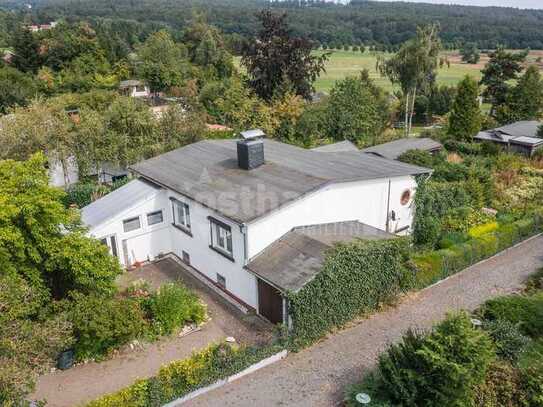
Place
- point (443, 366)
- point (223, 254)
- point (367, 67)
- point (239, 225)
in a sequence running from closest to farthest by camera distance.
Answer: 1. point (443, 366)
2. point (239, 225)
3. point (223, 254)
4. point (367, 67)

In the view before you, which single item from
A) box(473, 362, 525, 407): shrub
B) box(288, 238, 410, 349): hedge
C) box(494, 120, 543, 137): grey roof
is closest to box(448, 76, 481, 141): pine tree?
box(494, 120, 543, 137): grey roof

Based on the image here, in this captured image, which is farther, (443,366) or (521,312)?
(521,312)

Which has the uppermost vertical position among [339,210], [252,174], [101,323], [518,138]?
[252,174]

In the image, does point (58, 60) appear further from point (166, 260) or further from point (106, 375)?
point (106, 375)

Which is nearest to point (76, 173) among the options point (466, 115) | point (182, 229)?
point (182, 229)

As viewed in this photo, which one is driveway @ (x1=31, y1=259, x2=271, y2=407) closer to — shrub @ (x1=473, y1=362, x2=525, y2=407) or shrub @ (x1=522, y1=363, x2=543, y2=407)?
shrub @ (x1=473, y1=362, x2=525, y2=407)

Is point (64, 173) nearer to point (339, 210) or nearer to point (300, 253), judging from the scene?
point (339, 210)

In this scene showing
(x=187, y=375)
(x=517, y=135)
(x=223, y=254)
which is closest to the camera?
(x=187, y=375)
